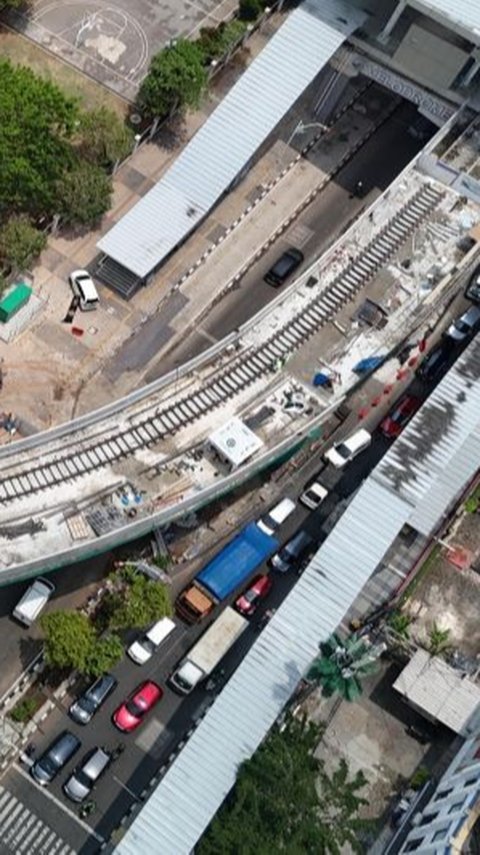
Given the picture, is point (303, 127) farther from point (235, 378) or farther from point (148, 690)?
point (148, 690)

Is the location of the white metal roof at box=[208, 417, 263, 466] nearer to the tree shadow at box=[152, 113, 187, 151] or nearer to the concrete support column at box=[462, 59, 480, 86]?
the tree shadow at box=[152, 113, 187, 151]

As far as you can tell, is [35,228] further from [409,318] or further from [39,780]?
[39,780]

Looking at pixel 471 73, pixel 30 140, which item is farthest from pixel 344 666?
pixel 471 73

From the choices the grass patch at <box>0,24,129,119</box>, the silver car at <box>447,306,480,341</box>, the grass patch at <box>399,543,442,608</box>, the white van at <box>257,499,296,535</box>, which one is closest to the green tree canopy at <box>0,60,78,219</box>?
the grass patch at <box>0,24,129,119</box>

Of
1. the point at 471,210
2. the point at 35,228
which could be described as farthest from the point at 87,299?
the point at 471,210

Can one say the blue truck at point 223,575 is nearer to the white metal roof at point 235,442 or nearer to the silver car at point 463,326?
the white metal roof at point 235,442

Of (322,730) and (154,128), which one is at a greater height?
(154,128)
